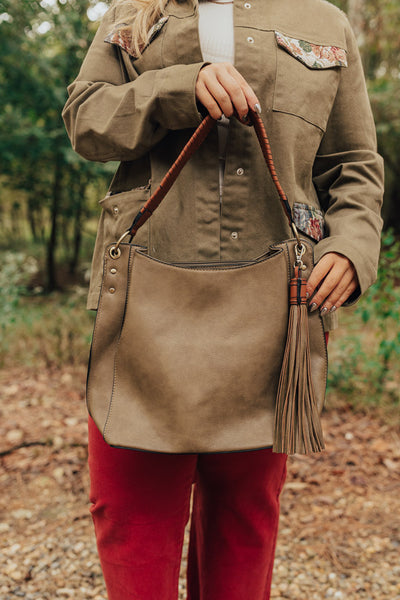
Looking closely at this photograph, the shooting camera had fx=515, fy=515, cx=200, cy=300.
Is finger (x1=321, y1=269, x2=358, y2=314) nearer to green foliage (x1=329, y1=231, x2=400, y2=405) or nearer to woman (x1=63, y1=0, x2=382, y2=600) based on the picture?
woman (x1=63, y1=0, x2=382, y2=600)

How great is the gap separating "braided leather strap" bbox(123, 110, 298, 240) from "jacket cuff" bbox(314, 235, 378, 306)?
103 millimetres

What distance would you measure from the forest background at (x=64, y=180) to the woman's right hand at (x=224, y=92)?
7.72 feet

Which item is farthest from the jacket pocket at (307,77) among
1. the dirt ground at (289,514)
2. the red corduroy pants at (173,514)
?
the dirt ground at (289,514)

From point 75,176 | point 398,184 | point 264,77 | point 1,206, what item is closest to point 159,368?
point 264,77

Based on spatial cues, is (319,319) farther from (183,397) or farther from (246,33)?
(246,33)

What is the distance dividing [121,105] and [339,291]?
25.4 inches

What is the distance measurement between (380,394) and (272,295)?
9.74 feet

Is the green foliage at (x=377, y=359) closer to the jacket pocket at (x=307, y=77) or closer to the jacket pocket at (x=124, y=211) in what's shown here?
the jacket pocket at (x=307, y=77)

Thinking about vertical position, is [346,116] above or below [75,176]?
above

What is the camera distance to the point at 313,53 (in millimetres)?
1271

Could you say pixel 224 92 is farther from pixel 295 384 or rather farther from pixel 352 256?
pixel 295 384

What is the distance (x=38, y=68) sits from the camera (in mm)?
5727

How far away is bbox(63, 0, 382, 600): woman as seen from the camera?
46.3 inches

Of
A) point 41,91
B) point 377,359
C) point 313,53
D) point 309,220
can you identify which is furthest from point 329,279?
point 41,91
